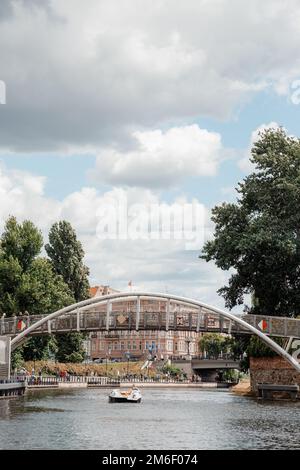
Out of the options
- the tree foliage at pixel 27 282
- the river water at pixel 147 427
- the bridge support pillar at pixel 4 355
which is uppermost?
the tree foliage at pixel 27 282

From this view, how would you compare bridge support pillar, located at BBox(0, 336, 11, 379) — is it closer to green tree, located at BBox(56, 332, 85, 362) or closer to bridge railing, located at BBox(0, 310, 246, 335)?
bridge railing, located at BBox(0, 310, 246, 335)

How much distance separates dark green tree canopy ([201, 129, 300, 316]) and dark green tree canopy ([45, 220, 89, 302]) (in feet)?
143

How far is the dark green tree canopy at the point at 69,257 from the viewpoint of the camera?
128875mm

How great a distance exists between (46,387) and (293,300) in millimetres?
42571

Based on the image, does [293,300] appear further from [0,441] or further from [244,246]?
[0,441]

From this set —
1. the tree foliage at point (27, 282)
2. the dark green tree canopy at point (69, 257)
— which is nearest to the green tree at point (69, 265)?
the dark green tree canopy at point (69, 257)

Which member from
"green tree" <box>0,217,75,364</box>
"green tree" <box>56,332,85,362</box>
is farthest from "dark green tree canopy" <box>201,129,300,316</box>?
"green tree" <box>56,332,85,362</box>

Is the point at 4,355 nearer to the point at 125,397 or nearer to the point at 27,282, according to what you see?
the point at 125,397

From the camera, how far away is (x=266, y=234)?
262 ft

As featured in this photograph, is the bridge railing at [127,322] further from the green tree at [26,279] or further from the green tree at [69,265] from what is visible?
the green tree at [69,265]

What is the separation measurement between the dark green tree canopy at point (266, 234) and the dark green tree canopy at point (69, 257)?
43.7 m

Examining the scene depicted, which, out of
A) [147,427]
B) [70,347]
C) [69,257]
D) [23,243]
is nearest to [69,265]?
[69,257]

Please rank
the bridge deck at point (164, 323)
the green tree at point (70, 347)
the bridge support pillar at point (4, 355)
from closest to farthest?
the bridge deck at point (164, 323) < the bridge support pillar at point (4, 355) < the green tree at point (70, 347)

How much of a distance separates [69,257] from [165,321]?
53.8m
